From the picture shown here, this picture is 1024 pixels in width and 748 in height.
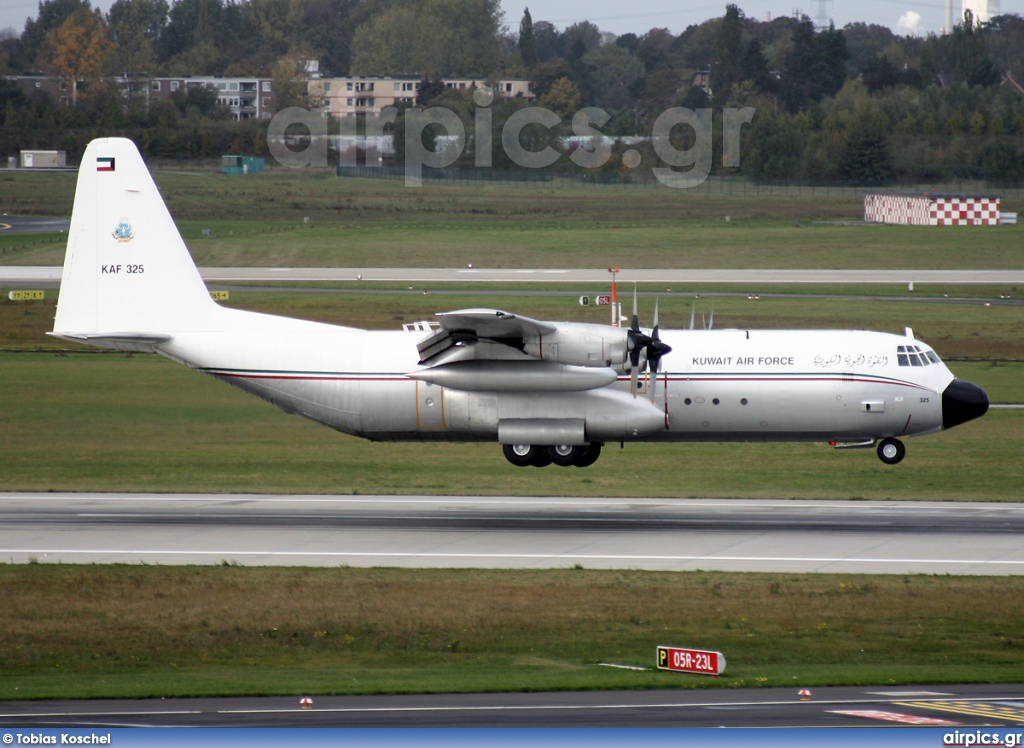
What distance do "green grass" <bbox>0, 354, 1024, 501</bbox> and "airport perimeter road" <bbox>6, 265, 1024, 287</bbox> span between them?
31739 mm

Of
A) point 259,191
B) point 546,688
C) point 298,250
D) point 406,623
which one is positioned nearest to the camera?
point 546,688

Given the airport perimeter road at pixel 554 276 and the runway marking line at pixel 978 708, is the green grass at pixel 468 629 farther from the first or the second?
the airport perimeter road at pixel 554 276

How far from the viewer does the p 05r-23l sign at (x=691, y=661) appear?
20094 millimetres

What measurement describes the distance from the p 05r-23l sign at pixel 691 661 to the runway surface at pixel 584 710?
3.28ft

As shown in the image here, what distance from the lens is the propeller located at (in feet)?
114

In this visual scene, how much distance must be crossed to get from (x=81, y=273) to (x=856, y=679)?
2724 centimetres

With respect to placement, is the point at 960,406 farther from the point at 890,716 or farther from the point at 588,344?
the point at 890,716

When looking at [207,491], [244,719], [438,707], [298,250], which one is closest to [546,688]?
[438,707]

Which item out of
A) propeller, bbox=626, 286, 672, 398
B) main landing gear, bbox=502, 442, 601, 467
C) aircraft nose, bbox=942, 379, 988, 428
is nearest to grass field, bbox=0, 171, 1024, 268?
main landing gear, bbox=502, 442, 601, 467

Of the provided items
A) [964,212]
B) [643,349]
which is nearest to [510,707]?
[643,349]

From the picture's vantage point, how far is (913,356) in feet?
122

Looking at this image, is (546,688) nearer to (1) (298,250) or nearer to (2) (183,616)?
(2) (183,616)

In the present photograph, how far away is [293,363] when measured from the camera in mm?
37750

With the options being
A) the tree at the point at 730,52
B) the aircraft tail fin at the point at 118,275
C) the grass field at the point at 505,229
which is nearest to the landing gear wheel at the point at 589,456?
the aircraft tail fin at the point at 118,275
